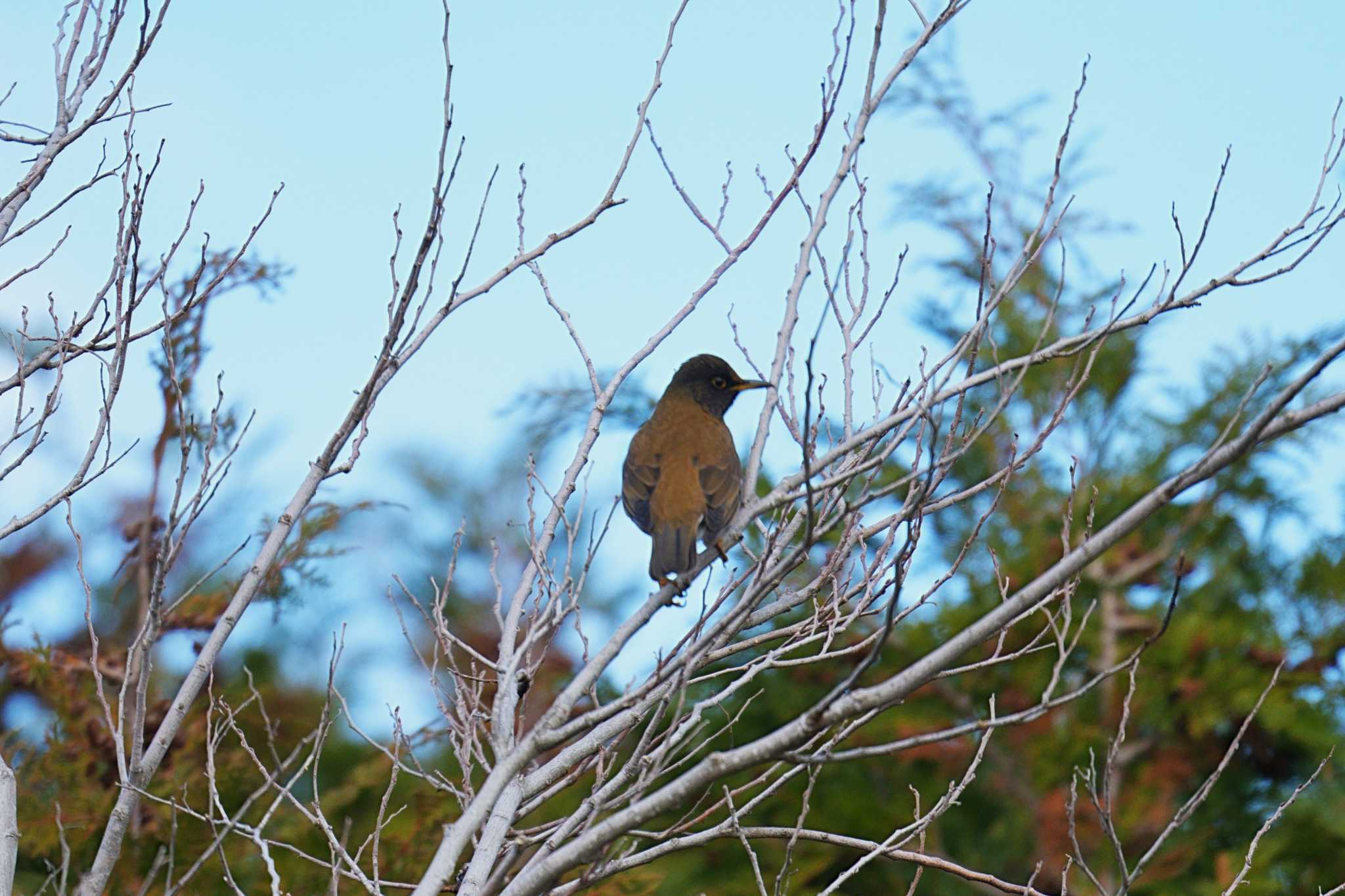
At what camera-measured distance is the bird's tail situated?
5531 millimetres

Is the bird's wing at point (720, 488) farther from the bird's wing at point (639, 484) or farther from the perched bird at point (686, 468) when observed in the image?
the bird's wing at point (639, 484)

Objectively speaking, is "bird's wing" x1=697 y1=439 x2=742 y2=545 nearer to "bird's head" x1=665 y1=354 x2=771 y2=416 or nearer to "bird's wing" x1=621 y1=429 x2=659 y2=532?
"bird's wing" x1=621 y1=429 x2=659 y2=532

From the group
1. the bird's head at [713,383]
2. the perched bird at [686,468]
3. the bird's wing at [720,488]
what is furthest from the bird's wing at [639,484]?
the bird's head at [713,383]

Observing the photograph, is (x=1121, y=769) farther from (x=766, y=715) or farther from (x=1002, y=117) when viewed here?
(x=1002, y=117)

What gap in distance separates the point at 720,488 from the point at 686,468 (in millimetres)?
256

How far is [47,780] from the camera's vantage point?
7113 millimetres

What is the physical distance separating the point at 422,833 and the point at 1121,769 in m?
5.80

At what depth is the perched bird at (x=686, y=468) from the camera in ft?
19.0

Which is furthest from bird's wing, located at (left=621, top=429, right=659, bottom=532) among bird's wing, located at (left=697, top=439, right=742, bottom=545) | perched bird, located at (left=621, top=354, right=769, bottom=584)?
bird's wing, located at (left=697, top=439, right=742, bottom=545)

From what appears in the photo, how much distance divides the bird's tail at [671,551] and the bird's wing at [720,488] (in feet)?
0.26

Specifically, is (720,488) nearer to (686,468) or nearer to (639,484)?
(686,468)

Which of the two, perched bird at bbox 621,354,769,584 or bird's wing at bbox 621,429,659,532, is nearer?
perched bird at bbox 621,354,769,584

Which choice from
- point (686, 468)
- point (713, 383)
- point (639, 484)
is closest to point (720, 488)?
point (686, 468)

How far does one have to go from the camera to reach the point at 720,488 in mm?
6070
